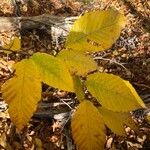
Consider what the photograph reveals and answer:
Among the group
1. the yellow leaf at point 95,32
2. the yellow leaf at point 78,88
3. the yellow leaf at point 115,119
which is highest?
the yellow leaf at point 95,32

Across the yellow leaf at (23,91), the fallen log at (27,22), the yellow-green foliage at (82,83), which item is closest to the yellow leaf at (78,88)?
the yellow-green foliage at (82,83)

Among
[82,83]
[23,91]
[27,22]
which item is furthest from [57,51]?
[27,22]

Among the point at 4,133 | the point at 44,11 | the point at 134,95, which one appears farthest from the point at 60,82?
the point at 44,11

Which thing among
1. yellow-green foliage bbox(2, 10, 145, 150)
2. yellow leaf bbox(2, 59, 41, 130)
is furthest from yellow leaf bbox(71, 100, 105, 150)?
yellow leaf bbox(2, 59, 41, 130)

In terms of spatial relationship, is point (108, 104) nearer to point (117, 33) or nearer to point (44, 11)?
point (117, 33)

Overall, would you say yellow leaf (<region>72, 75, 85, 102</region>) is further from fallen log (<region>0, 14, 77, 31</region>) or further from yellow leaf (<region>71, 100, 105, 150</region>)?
fallen log (<region>0, 14, 77, 31</region>)

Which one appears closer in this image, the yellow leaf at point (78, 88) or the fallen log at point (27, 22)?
the yellow leaf at point (78, 88)

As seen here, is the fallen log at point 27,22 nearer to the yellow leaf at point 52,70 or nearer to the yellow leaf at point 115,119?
the yellow leaf at point 115,119

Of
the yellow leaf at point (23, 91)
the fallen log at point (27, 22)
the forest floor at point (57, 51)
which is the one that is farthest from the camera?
the fallen log at point (27, 22)

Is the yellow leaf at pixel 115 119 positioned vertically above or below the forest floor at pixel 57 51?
above
